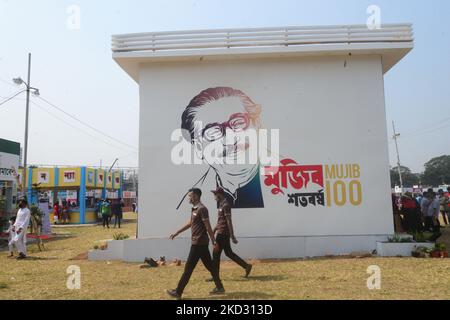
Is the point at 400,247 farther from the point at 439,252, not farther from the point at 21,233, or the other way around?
the point at 21,233

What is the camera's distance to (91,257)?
11602mm

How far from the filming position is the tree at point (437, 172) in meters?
87.7

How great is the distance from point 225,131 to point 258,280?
4759mm

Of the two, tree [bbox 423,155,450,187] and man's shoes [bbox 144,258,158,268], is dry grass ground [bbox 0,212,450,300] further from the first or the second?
tree [bbox 423,155,450,187]

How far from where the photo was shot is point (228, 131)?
11.8 meters

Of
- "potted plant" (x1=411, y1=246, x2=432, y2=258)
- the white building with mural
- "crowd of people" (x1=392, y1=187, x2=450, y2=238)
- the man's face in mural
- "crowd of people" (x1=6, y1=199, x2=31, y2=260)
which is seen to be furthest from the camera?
"crowd of people" (x1=392, y1=187, x2=450, y2=238)

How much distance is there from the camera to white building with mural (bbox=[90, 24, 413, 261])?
11.4 m

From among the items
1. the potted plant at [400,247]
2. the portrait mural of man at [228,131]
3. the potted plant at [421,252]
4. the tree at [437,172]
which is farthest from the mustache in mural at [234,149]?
the tree at [437,172]

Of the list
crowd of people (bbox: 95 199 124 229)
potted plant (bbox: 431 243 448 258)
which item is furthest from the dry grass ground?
crowd of people (bbox: 95 199 124 229)

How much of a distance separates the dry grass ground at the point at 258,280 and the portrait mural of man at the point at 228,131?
221 centimetres

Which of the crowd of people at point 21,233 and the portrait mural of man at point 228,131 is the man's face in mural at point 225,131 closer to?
the portrait mural of man at point 228,131
